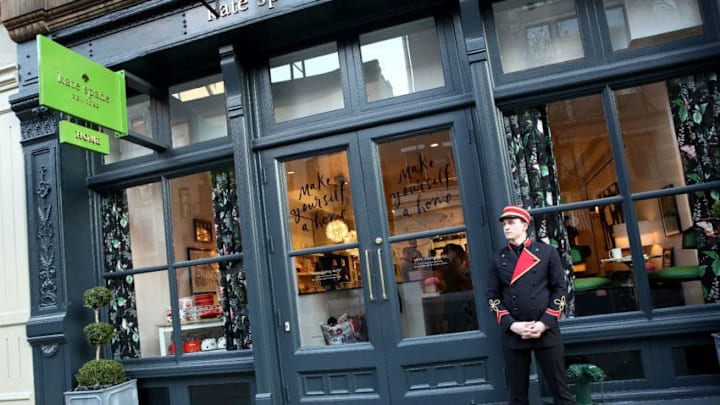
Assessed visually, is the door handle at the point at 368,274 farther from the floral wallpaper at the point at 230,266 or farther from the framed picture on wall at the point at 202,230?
the framed picture on wall at the point at 202,230

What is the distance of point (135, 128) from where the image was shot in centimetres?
625

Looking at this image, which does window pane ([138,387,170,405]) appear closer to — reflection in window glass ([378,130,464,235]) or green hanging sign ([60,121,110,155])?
green hanging sign ([60,121,110,155])

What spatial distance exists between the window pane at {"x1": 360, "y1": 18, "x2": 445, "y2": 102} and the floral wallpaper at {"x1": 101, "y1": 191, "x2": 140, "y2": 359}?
3278mm

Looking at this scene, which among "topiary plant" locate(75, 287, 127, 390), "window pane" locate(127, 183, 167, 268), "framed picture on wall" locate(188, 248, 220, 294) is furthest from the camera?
"window pane" locate(127, 183, 167, 268)

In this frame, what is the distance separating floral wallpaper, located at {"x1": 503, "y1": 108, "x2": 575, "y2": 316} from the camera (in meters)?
4.73

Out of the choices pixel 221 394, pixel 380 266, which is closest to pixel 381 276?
pixel 380 266

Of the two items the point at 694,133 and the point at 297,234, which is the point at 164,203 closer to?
the point at 297,234

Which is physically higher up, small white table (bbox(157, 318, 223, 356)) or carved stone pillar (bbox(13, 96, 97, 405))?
carved stone pillar (bbox(13, 96, 97, 405))

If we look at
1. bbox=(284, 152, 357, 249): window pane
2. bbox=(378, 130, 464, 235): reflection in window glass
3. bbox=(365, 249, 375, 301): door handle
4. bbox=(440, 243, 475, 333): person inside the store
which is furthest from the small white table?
bbox=(440, 243, 475, 333): person inside the store

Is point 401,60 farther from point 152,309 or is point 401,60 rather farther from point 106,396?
point 106,396

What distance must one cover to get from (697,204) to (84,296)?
5.90m

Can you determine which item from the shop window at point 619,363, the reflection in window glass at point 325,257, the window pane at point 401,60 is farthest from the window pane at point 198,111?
the shop window at point 619,363

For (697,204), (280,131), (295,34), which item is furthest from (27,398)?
(697,204)

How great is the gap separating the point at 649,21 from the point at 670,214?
5.65 feet
